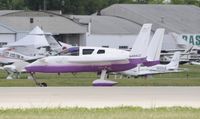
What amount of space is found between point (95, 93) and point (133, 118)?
546 centimetres

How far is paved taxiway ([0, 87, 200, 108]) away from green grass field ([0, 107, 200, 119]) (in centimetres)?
102

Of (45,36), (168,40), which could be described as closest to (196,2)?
(168,40)

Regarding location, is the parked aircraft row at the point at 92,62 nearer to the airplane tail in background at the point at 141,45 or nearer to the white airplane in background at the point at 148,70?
the airplane tail in background at the point at 141,45

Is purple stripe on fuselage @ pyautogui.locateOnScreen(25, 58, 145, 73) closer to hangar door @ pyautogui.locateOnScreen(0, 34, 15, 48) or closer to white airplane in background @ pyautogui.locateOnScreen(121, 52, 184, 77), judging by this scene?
white airplane in background @ pyautogui.locateOnScreen(121, 52, 184, 77)

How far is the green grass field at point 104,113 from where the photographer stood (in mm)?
12516

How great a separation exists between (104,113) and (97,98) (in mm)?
3209

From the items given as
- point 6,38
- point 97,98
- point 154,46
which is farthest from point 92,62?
point 6,38

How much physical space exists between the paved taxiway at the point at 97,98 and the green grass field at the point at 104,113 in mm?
1020

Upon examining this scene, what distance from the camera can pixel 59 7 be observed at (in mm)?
110750

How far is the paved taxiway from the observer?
15.1 m

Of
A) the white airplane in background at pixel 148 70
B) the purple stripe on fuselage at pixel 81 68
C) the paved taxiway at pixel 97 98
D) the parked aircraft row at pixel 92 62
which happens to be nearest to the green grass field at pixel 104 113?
the paved taxiway at pixel 97 98

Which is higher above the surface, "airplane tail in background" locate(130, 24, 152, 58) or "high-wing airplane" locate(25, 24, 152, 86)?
"airplane tail in background" locate(130, 24, 152, 58)

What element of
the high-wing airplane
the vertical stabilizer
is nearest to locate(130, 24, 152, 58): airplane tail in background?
the high-wing airplane

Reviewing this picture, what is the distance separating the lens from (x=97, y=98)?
1636 cm
